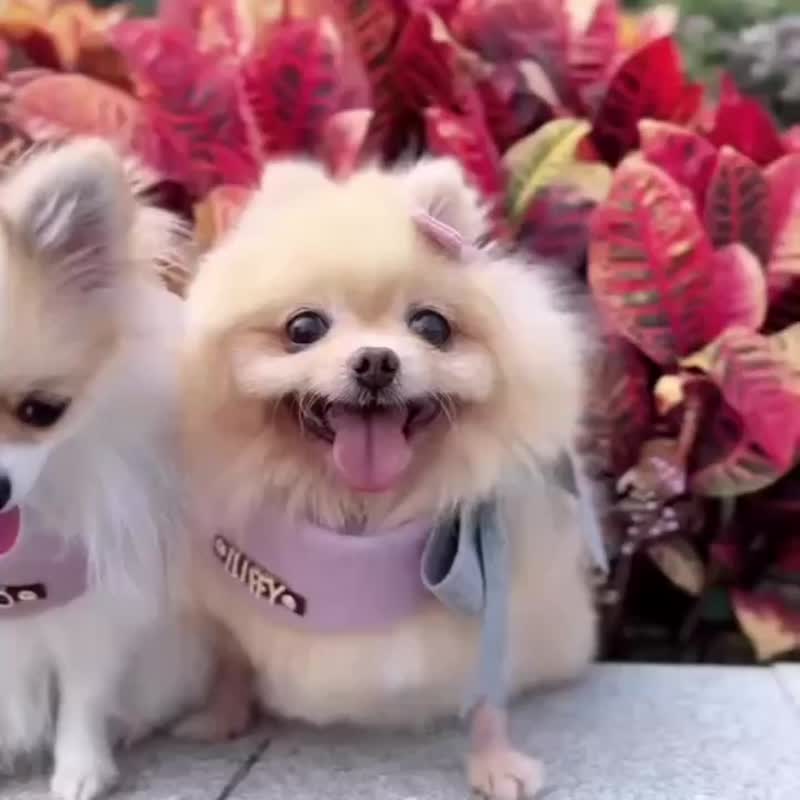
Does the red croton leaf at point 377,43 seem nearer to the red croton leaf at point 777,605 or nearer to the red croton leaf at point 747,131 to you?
the red croton leaf at point 747,131

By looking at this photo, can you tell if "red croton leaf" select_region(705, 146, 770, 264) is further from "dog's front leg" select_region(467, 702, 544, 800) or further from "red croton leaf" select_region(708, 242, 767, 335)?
"dog's front leg" select_region(467, 702, 544, 800)

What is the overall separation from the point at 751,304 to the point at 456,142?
0.32 meters

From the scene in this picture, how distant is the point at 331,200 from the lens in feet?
2.95

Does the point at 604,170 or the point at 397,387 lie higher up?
the point at 604,170

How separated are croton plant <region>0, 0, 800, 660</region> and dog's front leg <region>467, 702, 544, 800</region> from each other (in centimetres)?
30

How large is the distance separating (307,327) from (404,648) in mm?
244

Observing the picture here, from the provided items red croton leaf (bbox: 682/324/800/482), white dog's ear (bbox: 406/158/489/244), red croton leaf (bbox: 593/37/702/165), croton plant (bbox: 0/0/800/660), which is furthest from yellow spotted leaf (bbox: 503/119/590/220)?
white dog's ear (bbox: 406/158/489/244)

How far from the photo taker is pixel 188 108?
→ 4.13ft

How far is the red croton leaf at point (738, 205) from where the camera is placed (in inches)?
47.8

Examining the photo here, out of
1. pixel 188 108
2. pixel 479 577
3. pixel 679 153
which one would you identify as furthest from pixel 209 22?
pixel 479 577

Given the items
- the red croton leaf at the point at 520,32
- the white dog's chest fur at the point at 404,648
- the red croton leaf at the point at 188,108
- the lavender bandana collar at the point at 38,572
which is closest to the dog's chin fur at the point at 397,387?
the white dog's chest fur at the point at 404,648

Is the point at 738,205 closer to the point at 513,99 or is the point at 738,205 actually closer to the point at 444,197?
the point at 513,99

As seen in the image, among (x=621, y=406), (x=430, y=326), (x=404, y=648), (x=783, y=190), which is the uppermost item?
(x=783, y=190)

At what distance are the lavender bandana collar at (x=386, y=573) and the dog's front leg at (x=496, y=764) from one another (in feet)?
0.10
